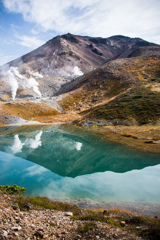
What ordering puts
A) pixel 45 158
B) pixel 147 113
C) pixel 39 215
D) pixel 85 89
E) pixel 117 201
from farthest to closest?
pixel 85 89, pixel 147 113, pixel 45 158, pixel 117 201, pixel 39 215

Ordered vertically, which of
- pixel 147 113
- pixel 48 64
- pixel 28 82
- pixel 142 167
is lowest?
pixel 142 167

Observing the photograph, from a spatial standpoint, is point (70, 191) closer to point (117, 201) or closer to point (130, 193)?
point (117, 201)

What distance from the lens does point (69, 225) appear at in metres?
7.82

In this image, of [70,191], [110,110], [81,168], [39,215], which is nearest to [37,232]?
[39,215]

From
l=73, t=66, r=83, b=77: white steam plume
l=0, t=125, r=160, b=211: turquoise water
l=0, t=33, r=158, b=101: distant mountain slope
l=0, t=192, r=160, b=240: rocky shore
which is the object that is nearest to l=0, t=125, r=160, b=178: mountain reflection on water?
l=0, t=125, r=160, b=211: turquoise water

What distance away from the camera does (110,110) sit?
4806 cm

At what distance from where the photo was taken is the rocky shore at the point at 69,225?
21.4ft

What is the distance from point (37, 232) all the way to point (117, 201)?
6.95 meters

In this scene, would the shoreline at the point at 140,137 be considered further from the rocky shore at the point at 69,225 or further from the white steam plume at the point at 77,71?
the white steam plume at the point at 77,71

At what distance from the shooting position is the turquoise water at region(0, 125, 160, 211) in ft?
42.2

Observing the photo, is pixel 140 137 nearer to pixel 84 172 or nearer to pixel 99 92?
pixel 84 172

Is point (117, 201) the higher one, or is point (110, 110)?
point (110, 110)

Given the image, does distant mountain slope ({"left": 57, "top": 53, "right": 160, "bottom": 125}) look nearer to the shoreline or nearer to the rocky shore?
the shoreline

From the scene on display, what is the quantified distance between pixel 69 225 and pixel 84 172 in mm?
9576
